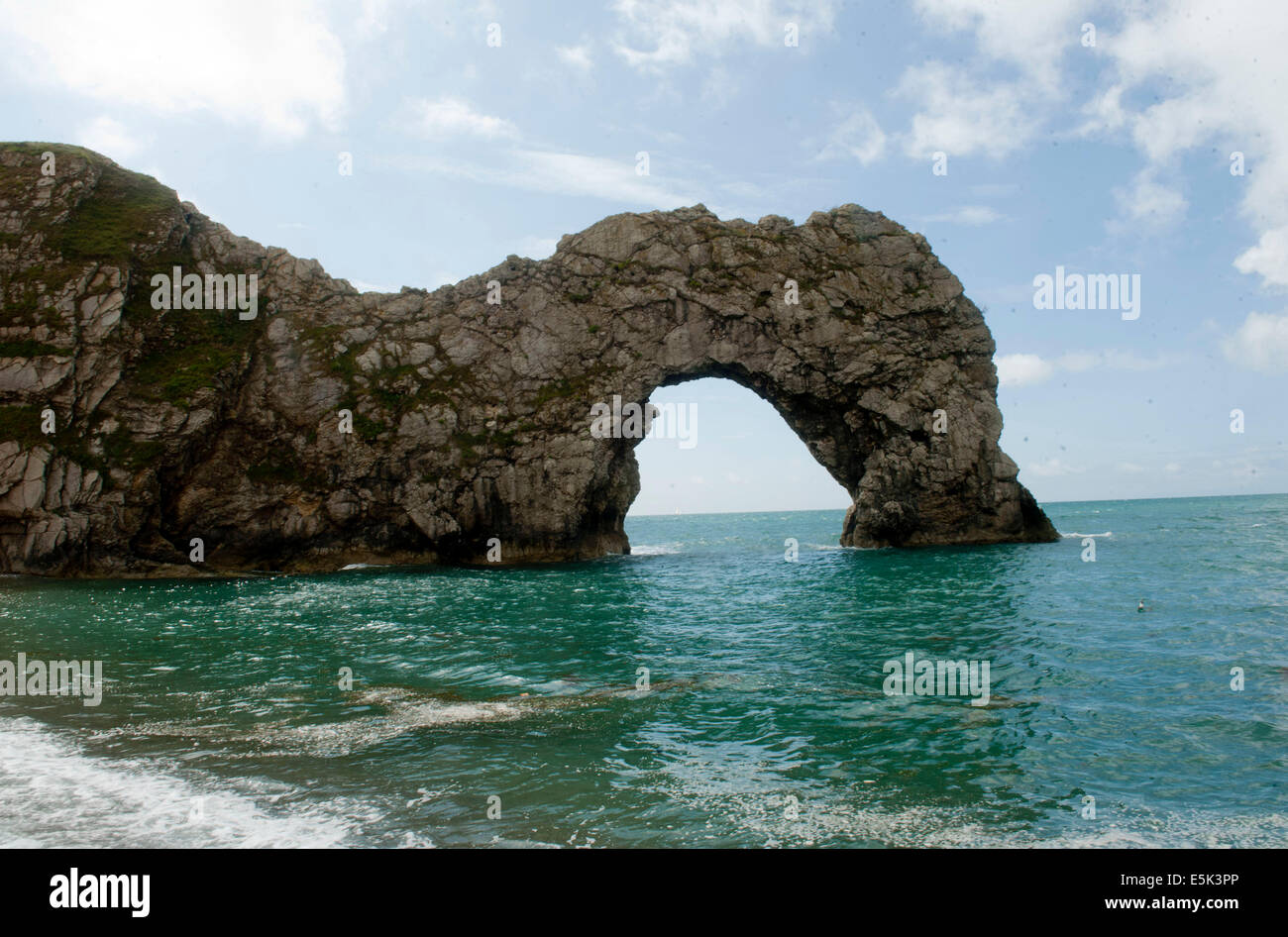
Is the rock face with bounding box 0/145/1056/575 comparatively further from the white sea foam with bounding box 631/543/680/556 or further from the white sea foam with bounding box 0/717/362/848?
the white sea foam with bounding box 0/717/362/848

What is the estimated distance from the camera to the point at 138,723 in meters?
13.5

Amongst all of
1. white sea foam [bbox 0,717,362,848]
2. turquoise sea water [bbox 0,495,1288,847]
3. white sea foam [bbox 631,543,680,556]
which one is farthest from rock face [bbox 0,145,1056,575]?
white sea foam [bbox 0,717,362,848]

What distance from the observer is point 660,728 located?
13109 millimetres

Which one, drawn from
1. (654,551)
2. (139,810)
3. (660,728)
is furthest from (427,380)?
(139,810)

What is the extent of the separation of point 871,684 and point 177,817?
1297 cm

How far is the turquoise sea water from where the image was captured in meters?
9.02

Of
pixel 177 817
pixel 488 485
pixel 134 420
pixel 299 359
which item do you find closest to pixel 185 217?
pixel 299 359

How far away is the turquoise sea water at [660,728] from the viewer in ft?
29.6

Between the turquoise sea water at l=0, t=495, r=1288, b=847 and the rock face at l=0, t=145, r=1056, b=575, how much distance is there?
19.4m

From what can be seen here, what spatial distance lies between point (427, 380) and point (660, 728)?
44.0 m

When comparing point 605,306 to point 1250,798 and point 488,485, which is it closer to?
point 488,485

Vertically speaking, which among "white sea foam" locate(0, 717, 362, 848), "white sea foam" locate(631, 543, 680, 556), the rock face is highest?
the rock face

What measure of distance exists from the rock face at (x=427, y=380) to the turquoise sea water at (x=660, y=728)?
63.8 ft

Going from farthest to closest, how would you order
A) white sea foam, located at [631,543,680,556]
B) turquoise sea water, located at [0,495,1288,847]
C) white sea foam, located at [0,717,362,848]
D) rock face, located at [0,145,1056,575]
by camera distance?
white sea foam, located at [631,543,680,556], rock face, located at [0,145,1056,575], turquoise sea water, located at [0,495,1288,847], white sea foam, located at [0,717,362,848]
